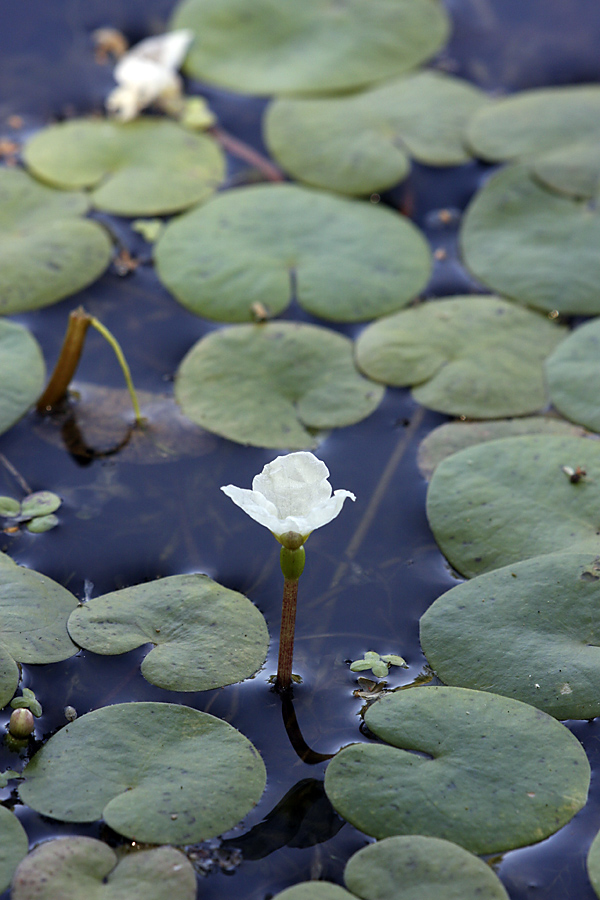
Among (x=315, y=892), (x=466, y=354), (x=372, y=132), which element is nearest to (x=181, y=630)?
(x=315, y=892)

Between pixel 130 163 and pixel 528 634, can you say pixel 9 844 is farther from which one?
pixel 130 163

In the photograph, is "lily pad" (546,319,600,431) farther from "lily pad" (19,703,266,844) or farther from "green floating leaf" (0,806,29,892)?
"green floating leaf" (0,806,29,892)

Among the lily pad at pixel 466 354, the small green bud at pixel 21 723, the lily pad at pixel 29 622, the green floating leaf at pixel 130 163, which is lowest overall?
the small green bud at pixel 21 723

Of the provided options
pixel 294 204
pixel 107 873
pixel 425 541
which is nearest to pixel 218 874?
pixel 107 873

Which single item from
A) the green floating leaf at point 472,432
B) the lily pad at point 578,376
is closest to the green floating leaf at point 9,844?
the green floating leaf at point 472,432

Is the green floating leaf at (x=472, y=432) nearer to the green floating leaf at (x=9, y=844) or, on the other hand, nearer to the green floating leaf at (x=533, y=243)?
the green floating leaf at (x=533, y=243)

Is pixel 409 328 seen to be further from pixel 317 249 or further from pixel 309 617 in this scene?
pixel 309 617
